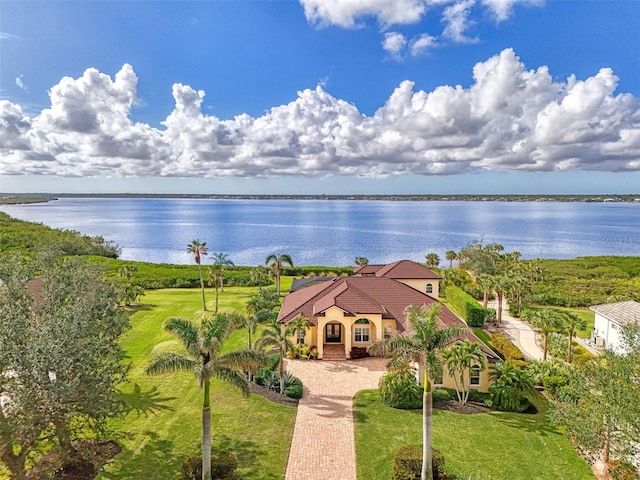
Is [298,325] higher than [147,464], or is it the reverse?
[298,325]

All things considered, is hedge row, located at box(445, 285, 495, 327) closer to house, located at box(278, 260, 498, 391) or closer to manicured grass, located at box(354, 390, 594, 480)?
house, located at box(278, 260, 498, 391)

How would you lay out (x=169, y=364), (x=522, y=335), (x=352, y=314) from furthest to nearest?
(x=522, y=335), (x=352, y=314), (x=169, y=364)

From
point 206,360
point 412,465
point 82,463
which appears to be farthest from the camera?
point 82,463

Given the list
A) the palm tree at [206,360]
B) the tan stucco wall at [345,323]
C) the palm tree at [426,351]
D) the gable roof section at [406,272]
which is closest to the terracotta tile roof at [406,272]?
the gable roof section at [406,272]

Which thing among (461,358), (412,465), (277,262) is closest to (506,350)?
(461,358)

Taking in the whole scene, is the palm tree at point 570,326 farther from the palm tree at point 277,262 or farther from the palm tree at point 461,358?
the palm tree at point 277,262

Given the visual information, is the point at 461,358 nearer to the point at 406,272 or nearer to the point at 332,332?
the point at 332,332
